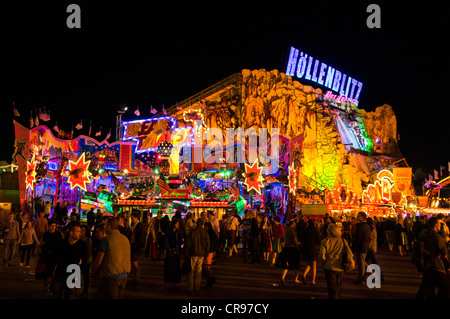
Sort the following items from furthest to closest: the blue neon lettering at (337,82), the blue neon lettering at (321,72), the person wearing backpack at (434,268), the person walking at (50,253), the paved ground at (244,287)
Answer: the blue neon lettering at (337,82), the blue neon lettering at (321,72), the paved ground at (244,287), the person walking at (50,253), the person wearing backpack at (434,268)

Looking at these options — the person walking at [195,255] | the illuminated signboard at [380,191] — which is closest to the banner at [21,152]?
the person walking at [195,255]

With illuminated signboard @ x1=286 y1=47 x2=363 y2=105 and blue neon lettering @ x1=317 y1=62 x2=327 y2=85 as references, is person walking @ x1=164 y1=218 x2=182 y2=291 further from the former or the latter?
blue neon lettering @ x1=317 y1=62 x2=327 y2=85

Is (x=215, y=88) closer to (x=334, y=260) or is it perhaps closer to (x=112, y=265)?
(x=334, y=260)

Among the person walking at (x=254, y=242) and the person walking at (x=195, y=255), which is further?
the person walking at (x=254, y=242)

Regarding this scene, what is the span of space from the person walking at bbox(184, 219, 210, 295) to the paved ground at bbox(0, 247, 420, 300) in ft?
0.77

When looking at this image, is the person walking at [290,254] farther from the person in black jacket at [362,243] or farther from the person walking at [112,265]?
the person walking at [112,265]

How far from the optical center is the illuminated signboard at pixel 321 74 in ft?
146

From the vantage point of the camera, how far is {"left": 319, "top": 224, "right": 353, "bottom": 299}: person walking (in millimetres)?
6531

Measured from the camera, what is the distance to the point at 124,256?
5441mm

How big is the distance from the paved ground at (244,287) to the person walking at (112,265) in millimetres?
2593

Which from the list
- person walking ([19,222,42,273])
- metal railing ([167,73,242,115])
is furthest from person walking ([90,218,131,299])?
metal railing ([167,73,242,115])
